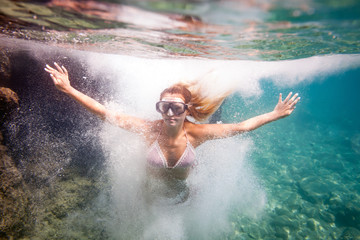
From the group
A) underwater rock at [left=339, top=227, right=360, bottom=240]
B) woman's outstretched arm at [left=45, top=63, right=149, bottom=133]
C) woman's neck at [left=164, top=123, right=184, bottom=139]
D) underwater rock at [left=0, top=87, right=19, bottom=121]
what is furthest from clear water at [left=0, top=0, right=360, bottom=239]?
woman's outstretched arm at [left=45, top=63, right=149, bottom=133]

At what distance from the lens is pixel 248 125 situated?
155 inches

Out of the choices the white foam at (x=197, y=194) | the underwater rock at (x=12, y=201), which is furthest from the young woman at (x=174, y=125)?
the underwater rock at (x=12, y=201)

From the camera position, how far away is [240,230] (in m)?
6.77

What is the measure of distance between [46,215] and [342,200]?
41.2ft

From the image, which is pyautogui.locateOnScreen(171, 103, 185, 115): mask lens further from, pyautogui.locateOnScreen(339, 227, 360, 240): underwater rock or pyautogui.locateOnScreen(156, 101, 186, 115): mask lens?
pyautogui.locateOnScreen(339, 227, 360, 240): underwater rock

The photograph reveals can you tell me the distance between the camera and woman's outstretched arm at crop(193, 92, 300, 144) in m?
3.83

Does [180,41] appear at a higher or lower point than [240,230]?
higher

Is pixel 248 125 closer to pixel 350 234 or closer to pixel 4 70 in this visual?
pixel 350 234

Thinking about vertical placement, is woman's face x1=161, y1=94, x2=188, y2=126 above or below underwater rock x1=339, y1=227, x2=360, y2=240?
above

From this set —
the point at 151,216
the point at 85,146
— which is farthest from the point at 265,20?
the point at 85,146

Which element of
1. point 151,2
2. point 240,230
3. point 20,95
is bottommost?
point 240,230

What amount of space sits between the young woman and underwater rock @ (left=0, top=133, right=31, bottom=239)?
167 inches

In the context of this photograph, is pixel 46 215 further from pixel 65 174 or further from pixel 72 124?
pixel 72 124

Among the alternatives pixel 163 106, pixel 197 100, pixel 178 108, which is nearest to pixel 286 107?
pixel 197 100
